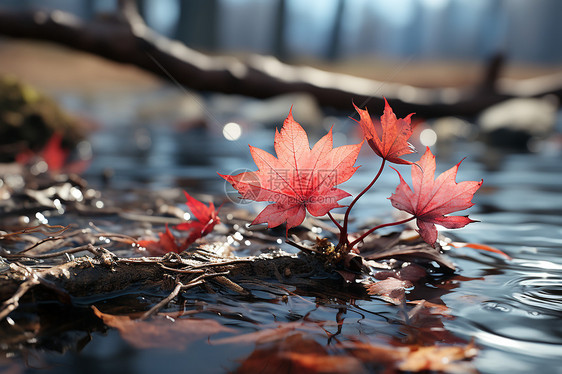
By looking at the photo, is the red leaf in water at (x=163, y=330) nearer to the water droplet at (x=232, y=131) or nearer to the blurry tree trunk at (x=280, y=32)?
the water droplet at (x=232, y=131)

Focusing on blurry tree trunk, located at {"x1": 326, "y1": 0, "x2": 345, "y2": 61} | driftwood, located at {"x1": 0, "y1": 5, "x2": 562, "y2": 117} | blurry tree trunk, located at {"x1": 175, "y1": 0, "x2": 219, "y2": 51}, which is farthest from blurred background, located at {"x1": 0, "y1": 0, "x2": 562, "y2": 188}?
blurry tree trunk, located at {"x1": 326, "y1": 0, "x2": 345, "y2": 61}

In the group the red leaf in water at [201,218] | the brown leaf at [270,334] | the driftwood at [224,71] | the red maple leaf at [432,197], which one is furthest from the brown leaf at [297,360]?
the driftwood at [224,71]

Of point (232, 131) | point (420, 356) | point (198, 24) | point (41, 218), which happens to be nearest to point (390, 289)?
point (420, 356)

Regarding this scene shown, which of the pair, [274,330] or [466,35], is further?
[466,35]

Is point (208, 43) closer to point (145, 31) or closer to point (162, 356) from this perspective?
point (145, 31)

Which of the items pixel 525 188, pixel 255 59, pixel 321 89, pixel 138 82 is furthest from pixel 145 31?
pixel 138 82

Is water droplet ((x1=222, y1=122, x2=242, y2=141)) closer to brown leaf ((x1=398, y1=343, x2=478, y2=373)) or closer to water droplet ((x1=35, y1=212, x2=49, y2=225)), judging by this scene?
water droplet ((x1=35, y1=212, x2=49, y2=225))

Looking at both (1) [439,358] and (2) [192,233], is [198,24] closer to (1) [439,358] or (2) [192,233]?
(2) [192,233]
